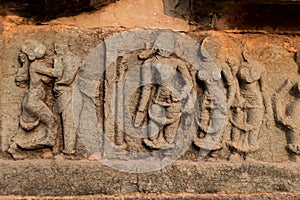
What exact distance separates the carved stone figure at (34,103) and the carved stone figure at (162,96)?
681 mm

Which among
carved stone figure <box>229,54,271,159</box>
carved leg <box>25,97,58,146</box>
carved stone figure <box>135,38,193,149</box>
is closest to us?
carved leg <box>25,97,58,146</box>

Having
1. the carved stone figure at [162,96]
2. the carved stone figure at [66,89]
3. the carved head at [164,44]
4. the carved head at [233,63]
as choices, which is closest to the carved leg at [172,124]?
the carved stone figure at [162,96]

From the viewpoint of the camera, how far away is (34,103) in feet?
11.7

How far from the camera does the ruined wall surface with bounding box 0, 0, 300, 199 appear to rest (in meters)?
3.62

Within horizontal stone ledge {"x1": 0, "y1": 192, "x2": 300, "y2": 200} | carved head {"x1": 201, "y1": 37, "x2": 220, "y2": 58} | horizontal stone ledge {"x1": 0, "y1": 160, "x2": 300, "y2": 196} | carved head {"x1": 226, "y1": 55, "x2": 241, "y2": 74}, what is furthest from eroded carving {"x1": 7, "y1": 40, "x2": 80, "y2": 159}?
carved head {"x1": 226, "y1": 55, "x2": 241, "y2": 74}

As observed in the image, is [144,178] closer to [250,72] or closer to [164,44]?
[164,44]

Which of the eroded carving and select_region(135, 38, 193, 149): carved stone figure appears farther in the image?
select_region(135, 38, 193, 149): carved stone figure

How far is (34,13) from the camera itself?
361cm

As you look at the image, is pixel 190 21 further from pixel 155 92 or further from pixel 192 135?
pixel 192 135

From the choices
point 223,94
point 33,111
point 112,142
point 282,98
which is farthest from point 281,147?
point 33,111

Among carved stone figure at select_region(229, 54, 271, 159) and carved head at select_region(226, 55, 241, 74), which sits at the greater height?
carved head at select_region(226, 55, 241, 74)

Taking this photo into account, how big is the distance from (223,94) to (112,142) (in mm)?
959

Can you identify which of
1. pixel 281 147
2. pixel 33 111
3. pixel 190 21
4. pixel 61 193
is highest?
pixel 190 21

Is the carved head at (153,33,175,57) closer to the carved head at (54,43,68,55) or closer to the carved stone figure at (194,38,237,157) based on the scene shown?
the carved stone figure at (194,38,237,157)
